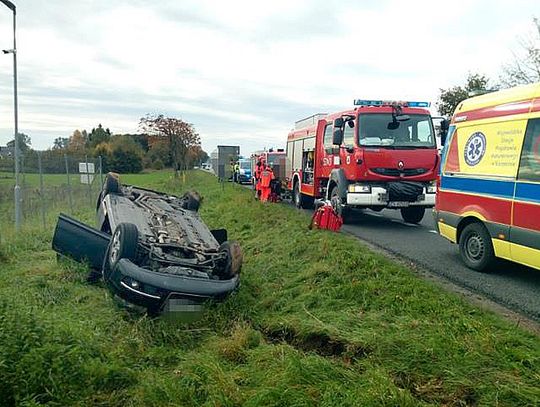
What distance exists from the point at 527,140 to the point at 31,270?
7.80 m

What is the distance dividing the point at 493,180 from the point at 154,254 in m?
4.58

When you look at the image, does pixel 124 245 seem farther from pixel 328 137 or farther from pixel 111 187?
pixel 328 137

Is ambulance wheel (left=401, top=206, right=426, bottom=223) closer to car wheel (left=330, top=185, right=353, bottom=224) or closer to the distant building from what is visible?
car wheel (left=330, top=185, right=353, bottom=224)

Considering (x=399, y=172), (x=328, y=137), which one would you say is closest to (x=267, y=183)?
(x=328, y=137)

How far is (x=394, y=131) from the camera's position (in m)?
11.5

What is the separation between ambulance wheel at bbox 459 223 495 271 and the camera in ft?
22.9

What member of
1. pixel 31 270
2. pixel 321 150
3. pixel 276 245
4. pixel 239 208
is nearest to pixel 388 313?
pixel 276 245

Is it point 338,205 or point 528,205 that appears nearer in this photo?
point 528,205

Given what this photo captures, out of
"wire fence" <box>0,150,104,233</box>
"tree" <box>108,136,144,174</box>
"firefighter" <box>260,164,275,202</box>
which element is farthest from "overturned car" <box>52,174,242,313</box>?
"tree" <box>108,136,144,174</box>

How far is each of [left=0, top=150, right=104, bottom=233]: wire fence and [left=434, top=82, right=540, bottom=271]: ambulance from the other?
34.1 feet

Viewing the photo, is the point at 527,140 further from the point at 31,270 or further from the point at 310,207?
the point at 310,207

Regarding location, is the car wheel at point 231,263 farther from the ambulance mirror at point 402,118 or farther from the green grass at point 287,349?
the ambulance mirror at point 402,118

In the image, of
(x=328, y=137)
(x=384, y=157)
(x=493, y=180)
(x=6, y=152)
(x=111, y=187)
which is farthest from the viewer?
(x=6, y=152)

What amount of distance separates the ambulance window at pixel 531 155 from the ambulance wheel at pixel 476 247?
1.12m
